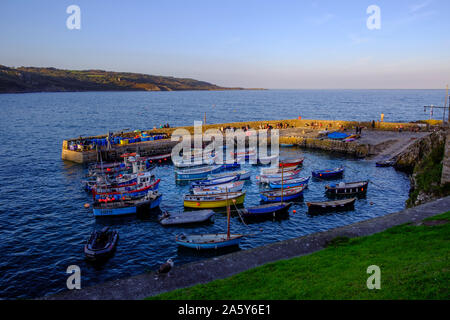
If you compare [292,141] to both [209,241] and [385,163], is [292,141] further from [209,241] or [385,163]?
[209,241]

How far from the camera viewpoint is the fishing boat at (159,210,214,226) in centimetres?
2958

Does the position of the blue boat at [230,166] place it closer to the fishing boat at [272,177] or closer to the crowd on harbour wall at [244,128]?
the fishing boat at [272,177]

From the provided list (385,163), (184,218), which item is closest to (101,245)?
(184,218)

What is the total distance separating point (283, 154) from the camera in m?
59.0

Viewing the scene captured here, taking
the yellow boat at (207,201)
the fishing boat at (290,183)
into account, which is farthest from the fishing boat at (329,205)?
the yellow boat at (207,201)

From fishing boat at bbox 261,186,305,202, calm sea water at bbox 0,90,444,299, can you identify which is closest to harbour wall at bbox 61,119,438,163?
Result: calm sea water at bbox 0,90,444,299

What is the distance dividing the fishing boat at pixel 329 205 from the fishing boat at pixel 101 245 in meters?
19.7

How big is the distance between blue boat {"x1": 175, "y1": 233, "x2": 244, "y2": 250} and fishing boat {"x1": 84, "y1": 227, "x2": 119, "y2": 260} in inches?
204

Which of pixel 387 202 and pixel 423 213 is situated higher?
pixel 423 213

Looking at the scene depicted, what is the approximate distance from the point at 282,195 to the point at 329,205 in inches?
199
